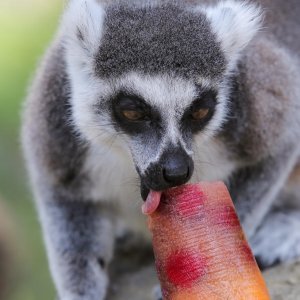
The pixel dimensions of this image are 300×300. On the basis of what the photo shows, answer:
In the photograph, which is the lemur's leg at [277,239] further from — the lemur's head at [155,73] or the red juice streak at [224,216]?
the red juice streak at [224,216]

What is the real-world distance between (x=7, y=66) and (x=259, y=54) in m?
6.51

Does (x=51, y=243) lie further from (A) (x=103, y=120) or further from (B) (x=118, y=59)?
(B) (x=118, y=59)

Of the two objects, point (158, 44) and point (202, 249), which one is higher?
point (158, 44)

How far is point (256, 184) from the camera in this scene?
17.2ft

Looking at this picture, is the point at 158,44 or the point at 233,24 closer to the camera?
the point at 158,44

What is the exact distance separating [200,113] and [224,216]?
0.68m

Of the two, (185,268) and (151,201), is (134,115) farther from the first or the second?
(185,268)

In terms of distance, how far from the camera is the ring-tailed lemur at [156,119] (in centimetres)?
413

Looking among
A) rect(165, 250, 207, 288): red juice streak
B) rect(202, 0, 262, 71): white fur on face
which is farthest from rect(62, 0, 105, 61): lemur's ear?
rect(165, 250, 207, 288): red juice streak

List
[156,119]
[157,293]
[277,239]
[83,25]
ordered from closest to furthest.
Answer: [156,119], [83,25], [157,293], [277,239]

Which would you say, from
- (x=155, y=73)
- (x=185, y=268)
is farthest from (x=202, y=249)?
(x=155, y=73)

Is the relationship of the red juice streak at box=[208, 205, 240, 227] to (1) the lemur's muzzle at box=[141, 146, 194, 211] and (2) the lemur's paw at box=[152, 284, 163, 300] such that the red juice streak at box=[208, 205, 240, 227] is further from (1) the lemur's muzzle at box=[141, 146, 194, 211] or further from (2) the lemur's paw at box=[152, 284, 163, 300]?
(2) the lemur's paw at box=[152, 284, 163, 300]

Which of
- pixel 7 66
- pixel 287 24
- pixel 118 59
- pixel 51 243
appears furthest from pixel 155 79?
pixel 7 66

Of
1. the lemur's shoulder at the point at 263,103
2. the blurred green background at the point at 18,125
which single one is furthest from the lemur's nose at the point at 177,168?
the blurred green background at the point at 18,125
